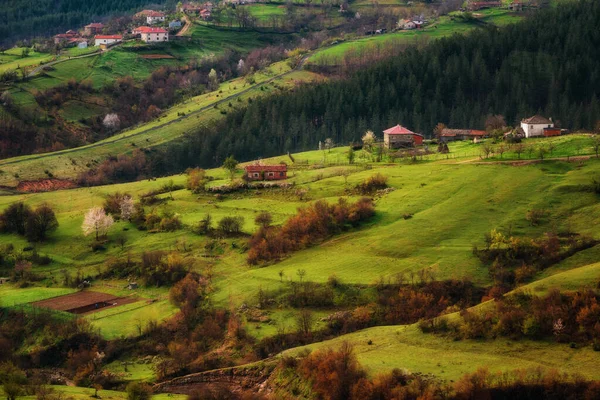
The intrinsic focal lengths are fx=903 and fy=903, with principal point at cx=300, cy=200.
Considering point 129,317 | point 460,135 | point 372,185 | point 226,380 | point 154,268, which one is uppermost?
point 372,185

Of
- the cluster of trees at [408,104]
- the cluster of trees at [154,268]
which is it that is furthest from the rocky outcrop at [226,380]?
the cluster of trees at [408,104]

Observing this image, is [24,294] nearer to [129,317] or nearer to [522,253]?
[129,317]

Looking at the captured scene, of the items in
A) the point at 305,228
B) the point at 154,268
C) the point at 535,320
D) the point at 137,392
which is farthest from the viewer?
the point at 305,228

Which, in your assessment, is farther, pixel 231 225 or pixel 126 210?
pixel 126 210

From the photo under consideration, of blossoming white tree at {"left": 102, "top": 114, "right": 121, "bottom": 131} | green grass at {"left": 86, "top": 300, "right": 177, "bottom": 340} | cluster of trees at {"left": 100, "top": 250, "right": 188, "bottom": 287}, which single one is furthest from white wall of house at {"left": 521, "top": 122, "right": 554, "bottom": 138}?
blossoming white tree at {"left": 102, "top": 114, "right": 121, "bottom": 131}

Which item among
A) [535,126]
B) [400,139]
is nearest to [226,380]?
[400,139]

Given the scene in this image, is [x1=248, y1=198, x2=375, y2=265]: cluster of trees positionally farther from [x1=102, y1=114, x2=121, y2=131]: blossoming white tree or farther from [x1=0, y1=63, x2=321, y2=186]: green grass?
[x1=102, y1=114, x2=121, y2=131]: blossoming white tree

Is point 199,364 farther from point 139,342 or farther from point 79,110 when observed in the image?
point 79,110
